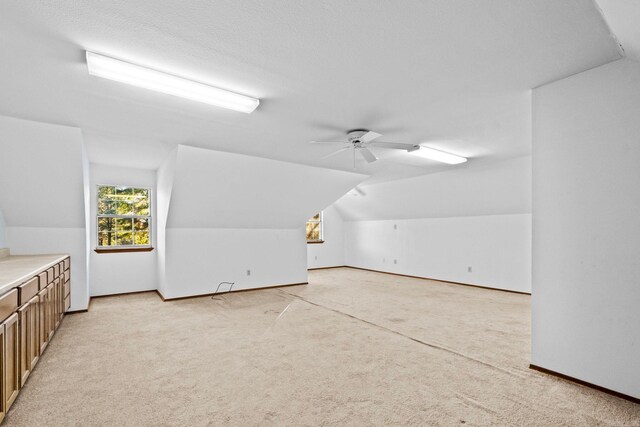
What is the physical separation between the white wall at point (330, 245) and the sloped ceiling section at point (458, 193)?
4.16 feet

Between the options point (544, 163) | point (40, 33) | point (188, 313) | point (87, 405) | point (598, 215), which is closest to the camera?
point (40, 33)

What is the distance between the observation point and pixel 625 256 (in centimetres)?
224

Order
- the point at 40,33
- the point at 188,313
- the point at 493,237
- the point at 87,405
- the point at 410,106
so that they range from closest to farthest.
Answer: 1. the point at 40,33
2. the point at 87,405
3. the point at 410,106
4. the point at 188,313
5. the point at 493,237

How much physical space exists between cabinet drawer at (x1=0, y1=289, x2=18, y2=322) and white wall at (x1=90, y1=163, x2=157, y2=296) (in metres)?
3.77

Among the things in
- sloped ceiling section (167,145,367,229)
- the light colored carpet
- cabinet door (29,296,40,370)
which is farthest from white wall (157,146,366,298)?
cabinet door (29,296,40,370)

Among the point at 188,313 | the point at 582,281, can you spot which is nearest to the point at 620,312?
the point at 582,281

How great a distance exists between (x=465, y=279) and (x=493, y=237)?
110cm

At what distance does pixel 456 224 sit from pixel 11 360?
23.5 feet

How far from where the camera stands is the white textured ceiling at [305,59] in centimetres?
176

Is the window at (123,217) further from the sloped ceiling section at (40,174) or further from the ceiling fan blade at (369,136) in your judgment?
the ceiling fan blade at (369,136)

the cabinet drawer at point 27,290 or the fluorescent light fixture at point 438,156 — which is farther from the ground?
the fluorescent light fixture at point 438,156

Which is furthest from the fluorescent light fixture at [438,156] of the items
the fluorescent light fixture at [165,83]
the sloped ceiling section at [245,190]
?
the fluorescent light fixture at [165,83]

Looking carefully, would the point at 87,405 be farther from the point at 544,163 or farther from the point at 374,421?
the point at 544,163

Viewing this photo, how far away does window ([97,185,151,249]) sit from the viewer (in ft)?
18.9
